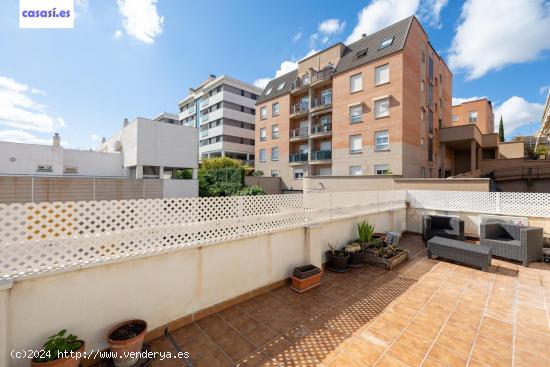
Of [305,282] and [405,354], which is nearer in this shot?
[405,354]

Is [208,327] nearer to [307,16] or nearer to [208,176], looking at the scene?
[307,16]

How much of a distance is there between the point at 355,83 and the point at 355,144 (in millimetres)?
5082

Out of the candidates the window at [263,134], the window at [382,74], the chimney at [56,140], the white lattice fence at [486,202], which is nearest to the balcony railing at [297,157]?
the window at [263,134]

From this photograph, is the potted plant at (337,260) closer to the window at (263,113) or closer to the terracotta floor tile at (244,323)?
the terracotta floor tile at (244,323)

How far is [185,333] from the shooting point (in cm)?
344

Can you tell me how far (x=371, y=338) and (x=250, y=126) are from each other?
3553 cm

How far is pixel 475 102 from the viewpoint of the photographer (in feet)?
100

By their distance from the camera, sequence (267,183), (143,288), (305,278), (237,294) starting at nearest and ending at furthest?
1. (143,288)
2. (237,294)
3. (305,278)
4. (267,183)

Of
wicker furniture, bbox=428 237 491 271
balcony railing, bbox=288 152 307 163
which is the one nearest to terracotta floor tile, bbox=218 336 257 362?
wicker furniture, bbox=428 237 491 271

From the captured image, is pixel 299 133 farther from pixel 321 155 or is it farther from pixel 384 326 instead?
pixel 384 326

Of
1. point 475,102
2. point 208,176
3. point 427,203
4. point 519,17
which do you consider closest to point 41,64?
point 208,176

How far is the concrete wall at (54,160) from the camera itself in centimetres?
1773

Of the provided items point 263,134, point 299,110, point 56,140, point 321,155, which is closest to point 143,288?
point 321,155

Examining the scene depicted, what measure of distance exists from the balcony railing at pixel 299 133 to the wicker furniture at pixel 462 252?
56.1 ft
